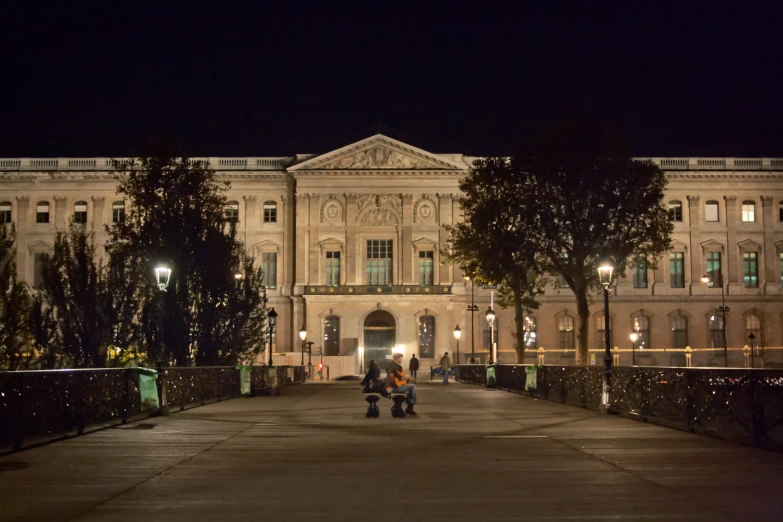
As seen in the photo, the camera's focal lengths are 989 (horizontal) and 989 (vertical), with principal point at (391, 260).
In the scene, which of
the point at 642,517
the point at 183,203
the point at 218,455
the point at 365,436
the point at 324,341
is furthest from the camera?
the point at 324,341

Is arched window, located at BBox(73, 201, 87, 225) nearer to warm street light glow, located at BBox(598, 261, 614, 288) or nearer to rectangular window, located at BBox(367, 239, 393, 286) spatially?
rectangular window, located at BBox(367, 239, 393, 286)

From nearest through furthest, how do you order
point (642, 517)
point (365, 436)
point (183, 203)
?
point (642, 517)
point (365, 436)
point (183, 203)

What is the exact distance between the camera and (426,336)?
2896 inches

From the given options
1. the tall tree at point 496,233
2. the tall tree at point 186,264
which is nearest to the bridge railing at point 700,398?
the tall tree at point 496,233

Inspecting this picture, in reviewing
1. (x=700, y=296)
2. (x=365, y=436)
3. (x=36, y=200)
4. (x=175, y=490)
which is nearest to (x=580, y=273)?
(x=365, y=436)

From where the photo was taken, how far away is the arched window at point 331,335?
7362 cm

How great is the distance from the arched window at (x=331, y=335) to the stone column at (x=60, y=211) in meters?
21.8

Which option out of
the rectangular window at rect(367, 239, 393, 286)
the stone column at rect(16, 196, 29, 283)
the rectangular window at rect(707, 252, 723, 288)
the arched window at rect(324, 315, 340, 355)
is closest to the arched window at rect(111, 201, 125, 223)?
the stone column at rect(16, 196, 29, 283)

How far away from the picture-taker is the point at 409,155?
243ft

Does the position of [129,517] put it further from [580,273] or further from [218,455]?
[580,273]

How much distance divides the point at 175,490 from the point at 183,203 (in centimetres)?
3579

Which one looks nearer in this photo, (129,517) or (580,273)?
(129,517)

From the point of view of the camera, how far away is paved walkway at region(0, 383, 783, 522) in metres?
9.00

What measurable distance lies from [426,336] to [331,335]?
279 inches
